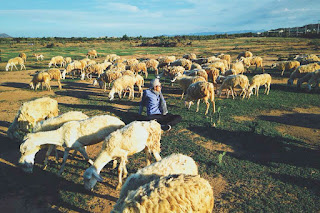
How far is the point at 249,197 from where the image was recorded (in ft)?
16.8

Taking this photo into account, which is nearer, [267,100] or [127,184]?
[127,184]

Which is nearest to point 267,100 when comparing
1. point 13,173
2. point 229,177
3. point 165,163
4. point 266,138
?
point 266,138

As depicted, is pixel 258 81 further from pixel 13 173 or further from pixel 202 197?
pixel 13 173

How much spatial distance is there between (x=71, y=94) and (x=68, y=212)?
11897mm

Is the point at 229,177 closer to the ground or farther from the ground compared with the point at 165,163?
closer to the ground

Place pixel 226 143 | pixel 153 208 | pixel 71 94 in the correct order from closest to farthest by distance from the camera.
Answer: pixel 153 208 < pixel 226 143 < pixel 71 94

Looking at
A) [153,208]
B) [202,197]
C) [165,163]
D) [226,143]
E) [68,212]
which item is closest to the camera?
[153,208]

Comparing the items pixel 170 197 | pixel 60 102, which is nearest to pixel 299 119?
pixel 170 197

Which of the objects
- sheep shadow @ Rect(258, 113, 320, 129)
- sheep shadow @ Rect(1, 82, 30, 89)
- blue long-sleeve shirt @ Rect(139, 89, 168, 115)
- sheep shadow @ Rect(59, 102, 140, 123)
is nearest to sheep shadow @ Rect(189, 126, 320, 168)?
sheep shadow @ Rect(258, 113, 320, 129)

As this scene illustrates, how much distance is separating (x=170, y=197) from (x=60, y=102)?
1211 cm

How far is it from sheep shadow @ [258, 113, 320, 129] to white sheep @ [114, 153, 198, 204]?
23.8 feet

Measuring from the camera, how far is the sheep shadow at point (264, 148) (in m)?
6.71

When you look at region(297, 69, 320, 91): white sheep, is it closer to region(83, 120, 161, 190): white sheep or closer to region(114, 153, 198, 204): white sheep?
region(83, 120, 161, 190): white sheep

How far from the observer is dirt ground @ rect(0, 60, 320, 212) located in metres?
5.04
